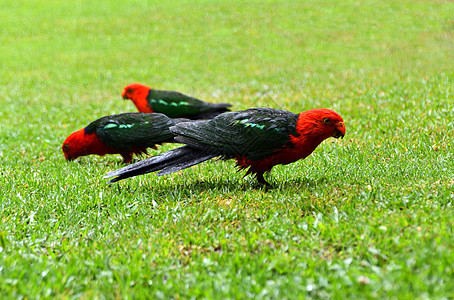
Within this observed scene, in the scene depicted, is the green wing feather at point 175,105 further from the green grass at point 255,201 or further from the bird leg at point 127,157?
the bird leg at point 127,157

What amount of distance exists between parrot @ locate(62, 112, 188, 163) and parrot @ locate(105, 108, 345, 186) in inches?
56.0

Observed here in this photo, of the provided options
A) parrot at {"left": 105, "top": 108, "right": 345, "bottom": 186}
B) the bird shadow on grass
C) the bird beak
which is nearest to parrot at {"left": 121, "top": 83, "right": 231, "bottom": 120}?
the bird shadow on grass

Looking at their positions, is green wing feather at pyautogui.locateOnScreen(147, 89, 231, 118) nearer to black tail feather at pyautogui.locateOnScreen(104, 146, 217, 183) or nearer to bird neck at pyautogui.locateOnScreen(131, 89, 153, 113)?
bird neck at pyautogui.locateOnScreen(131, 89, 153, 113)

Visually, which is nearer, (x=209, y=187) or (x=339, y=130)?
(x=339, y=130)

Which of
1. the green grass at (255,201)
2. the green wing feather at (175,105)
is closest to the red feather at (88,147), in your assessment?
the green grass at (255,201)

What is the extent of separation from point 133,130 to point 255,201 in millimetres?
3032

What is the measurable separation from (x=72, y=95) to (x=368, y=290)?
12.8m

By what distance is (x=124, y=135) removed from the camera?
7.52 m

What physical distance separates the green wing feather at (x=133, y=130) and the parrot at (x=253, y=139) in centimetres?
143

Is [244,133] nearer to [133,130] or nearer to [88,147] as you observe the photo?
[133,130]

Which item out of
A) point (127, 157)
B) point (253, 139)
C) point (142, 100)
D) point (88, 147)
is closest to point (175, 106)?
point (142, 100)

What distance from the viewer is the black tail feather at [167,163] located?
575 centimetres

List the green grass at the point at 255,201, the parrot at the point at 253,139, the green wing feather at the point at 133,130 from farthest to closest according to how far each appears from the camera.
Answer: the green wing feather at the point at 133,130
the parrot at the point at 253,139
the green grass at the point at 255,201

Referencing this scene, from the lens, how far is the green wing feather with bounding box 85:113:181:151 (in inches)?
289
